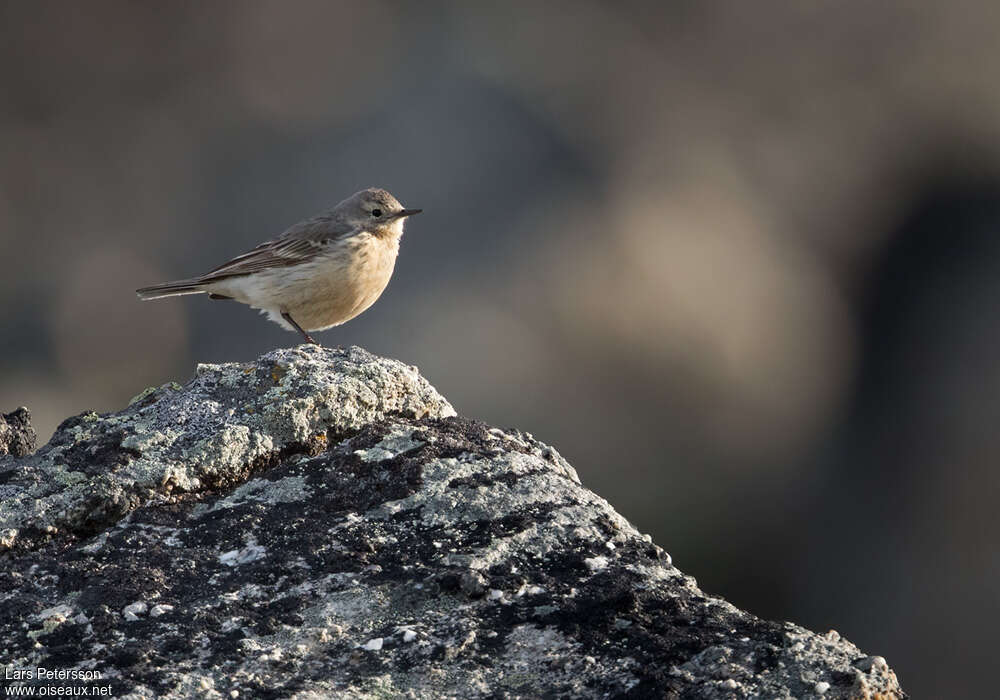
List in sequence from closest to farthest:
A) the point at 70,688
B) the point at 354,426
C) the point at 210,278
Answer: the point at 70,688 → the point at 354,426 → the point at 210,278

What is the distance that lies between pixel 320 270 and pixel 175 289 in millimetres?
1121

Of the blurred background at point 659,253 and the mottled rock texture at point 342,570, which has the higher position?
the blurred background at point 659,253

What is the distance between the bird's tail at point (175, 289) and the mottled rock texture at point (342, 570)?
3875 millimetres

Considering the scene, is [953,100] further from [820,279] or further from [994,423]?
[994,423]

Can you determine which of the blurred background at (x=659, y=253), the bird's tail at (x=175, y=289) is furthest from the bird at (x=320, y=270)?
the blurred background at (x=659, y=253)

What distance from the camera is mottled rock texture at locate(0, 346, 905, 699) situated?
2594mm

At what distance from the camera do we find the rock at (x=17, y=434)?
389cm

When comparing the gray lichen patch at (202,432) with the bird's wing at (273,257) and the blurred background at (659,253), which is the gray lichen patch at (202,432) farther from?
the blurred background at (659,253)

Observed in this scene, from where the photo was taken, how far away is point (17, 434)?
3.96 metres

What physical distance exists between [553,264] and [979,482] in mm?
4207

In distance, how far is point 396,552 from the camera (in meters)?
3.03

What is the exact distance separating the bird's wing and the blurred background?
2.97 metres

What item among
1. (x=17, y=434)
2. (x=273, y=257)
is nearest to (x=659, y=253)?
(x=273, y=257)

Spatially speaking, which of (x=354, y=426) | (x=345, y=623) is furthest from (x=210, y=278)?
(x=345, y=623)
